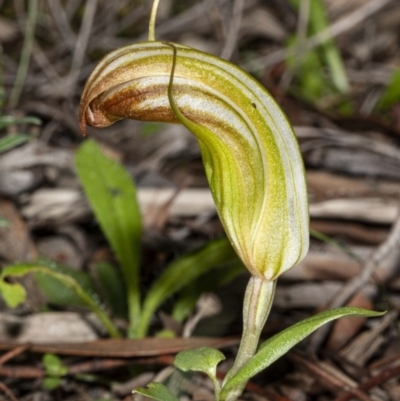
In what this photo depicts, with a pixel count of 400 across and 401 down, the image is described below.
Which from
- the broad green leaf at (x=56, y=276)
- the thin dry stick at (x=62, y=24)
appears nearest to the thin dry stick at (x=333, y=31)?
the thin dry stick at (x=62, y=24)

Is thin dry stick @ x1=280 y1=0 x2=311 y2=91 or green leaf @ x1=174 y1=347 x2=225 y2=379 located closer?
green leaf @ x1=174 y1=347 x2=225 y2=379

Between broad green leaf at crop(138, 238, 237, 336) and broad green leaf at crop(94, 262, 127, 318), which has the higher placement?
broad green leaf at crop(138, 238, 237, 336)

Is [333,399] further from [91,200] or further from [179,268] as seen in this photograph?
[91,200]

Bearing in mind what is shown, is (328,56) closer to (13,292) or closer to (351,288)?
(351,288)

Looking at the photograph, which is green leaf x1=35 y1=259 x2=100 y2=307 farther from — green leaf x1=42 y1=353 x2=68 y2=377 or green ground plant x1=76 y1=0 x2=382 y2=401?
green ground plant x1=76 y1=0 x2=382 y2=401

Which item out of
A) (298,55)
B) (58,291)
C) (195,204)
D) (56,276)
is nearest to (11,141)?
(56,276)

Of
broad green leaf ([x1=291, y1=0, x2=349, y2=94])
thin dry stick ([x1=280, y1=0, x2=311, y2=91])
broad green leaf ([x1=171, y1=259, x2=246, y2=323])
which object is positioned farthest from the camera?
broad green leaf ([x1=291, y1=0, x2=349, y2=94])

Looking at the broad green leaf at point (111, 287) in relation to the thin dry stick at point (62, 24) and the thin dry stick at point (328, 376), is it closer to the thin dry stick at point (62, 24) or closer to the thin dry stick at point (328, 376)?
the thin dry stick at point (328, 376)

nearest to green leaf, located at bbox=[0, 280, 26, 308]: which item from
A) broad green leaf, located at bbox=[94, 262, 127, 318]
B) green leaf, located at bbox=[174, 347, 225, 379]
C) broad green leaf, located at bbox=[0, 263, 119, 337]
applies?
broad green leaf, located at bbox=[0, 263, 119, 337]
